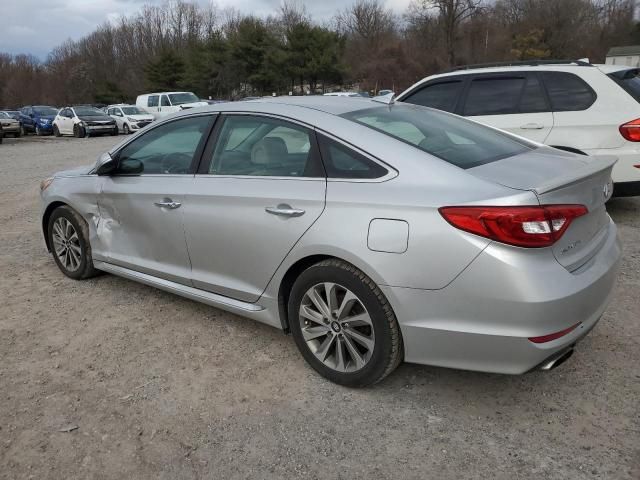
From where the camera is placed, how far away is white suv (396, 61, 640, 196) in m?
5.54

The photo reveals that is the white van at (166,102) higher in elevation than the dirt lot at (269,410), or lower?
higher

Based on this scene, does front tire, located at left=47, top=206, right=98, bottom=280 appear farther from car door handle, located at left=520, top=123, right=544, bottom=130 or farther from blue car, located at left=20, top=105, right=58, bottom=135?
blue car, located at left=20, top=105, right=58, bottom=135

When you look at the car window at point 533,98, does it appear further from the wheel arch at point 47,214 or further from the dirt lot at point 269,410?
the wheel arch at point 47,214

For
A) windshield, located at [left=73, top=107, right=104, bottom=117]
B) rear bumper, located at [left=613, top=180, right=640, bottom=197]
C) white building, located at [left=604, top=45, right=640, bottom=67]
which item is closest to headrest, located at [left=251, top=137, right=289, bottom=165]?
rear bumper, located at [left=613, top=180, right=640, bottom=197]

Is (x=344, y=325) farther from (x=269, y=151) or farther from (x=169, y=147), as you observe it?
(x=169, y=147)

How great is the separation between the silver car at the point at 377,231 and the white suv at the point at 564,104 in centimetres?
272

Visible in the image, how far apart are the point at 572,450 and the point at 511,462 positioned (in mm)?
299

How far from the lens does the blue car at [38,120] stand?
31.4 metres

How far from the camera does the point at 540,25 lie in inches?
2301

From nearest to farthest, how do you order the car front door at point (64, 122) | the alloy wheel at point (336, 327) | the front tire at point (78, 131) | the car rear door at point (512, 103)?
the alloy wheel at point (336, 327), the car rear door at point (512, 103), the front tire at point (78, 131), the car front door at point (64, 122)

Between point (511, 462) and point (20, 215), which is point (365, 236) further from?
point (20, 215)

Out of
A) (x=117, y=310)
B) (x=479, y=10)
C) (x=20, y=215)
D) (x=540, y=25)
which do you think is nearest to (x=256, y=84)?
(x=479, y=10)

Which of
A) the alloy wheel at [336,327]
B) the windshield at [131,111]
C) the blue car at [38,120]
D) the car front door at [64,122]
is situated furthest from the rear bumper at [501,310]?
the blue car at [38,120]

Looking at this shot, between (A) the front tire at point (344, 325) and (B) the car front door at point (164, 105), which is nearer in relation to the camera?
(A) the front tire at point (344, 325)
